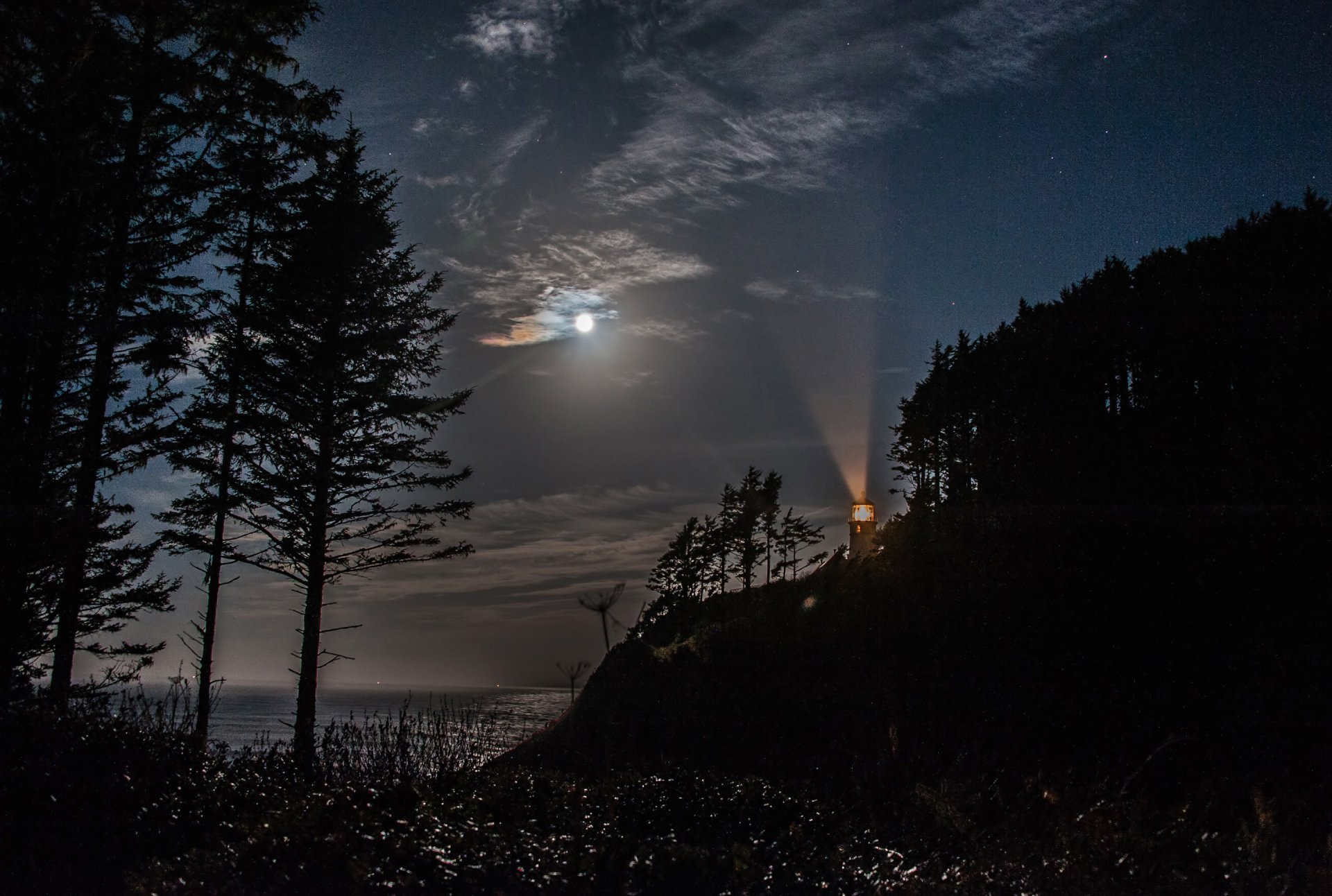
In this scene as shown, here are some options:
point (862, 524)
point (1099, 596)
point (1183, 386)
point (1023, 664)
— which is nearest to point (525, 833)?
point (1023, 664)

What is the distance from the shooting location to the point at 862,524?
37.9 metres

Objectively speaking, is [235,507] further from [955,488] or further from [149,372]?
[955,488]

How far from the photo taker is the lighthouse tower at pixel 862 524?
1455 inches

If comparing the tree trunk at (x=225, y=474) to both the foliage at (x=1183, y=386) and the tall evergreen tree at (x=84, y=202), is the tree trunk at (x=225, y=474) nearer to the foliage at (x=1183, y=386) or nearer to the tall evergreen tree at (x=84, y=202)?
the tall evergreen tree at (x=84, y=202)

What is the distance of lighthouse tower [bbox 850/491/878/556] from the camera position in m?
37.0

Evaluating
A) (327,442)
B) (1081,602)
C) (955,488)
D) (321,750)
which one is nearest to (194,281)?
(327,442)

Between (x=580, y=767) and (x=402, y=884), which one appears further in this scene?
(x=580, y=767)

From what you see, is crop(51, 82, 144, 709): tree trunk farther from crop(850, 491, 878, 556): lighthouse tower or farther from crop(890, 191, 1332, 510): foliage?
crop(850, 491, 878, 556): lighthouse tower

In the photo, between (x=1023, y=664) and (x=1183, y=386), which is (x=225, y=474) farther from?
(x=1183, y=386)

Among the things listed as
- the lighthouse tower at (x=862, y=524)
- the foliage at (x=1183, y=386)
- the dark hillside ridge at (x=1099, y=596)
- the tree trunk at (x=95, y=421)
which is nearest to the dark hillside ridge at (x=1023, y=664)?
the dark hillside ridge at (x=1099, y=596)

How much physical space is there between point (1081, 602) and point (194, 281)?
25.3 m

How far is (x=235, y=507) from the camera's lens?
1831 centimetres

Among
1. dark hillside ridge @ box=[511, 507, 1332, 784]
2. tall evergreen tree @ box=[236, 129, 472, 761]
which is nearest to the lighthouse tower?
dark hillside ridge @ box=[511, 507, 1332, 784]

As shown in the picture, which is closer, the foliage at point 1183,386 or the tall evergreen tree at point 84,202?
the tall evergreen tree at point 84,202
